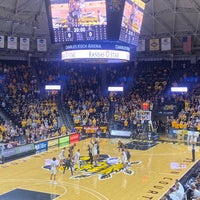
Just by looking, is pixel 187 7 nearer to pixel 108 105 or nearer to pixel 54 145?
pixel 108 105

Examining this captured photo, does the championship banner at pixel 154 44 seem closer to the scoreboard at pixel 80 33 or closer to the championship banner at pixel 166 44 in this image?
the championship banner at pixel 166 44

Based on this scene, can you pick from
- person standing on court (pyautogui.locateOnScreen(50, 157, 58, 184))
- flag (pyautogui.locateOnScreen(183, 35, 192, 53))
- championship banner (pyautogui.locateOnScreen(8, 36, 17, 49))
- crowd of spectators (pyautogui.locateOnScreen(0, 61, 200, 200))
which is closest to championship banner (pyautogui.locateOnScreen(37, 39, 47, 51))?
championship banner (pyautogui.locateOnScreen(8, 36, 17, 49))

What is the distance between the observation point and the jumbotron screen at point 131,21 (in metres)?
22.6

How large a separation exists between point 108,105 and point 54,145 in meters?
11.8

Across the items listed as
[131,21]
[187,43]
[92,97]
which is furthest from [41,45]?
[131,21]

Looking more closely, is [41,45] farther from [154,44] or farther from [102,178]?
[102,178]

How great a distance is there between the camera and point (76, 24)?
22969 mm

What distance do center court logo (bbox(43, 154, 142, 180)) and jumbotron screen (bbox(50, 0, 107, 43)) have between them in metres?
7.90

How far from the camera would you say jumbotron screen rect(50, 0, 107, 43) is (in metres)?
22.2

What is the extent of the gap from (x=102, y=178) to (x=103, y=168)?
2.18 m

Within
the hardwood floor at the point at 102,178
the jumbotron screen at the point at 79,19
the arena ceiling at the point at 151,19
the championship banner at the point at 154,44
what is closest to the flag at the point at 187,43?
the arena ceiling at the point at 151,19

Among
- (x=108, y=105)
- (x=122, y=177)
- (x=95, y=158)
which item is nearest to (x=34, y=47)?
(x=108, y=105)

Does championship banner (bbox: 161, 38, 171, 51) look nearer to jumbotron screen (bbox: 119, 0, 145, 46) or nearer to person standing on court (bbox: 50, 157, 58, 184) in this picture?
jumbotron screen (bbox: 119, 0, 145, 46)

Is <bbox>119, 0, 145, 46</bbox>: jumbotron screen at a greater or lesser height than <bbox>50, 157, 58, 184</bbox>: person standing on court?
greater
